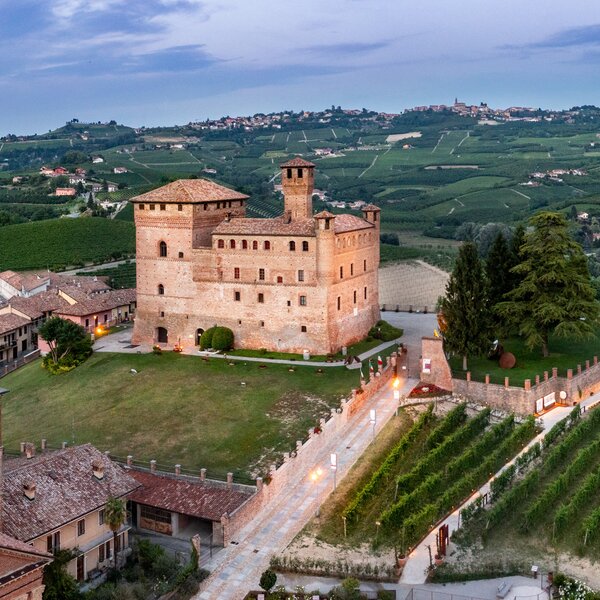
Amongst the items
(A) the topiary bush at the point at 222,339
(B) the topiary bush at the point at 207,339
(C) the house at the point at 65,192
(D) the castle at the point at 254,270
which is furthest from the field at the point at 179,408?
(C) the house at the point at 65,192

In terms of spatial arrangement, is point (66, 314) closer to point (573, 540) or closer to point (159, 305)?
point (159, 305)

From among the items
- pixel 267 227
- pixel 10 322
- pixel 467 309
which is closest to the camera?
pixel 467 309

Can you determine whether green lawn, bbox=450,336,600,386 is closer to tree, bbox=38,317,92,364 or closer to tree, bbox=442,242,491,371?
tree, bbox=442,242,491,371

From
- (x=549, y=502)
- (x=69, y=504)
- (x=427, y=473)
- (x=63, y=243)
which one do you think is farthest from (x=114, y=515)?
(x=63, y=243)

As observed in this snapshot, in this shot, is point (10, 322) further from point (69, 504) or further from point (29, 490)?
point (29, 490)

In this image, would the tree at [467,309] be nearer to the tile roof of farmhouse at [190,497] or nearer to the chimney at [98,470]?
the tile roof of farmhouse at [190,497]

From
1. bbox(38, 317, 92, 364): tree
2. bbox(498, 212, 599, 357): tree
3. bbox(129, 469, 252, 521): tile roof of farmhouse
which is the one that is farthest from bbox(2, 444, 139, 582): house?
bbox(498, 212, 599, 357): tree
